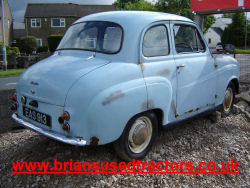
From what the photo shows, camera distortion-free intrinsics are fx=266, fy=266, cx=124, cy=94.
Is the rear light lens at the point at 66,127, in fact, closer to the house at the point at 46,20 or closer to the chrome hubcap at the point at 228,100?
the chrome hubcap at the point at 228,100

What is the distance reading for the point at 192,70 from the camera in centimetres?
414

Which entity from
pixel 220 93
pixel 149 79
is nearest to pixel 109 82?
pixel 149 79

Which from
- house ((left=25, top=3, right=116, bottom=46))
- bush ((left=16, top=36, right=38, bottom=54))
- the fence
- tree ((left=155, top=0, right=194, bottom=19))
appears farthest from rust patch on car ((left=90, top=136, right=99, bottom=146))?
tree ((left=155, top=0, right=194, bottom=19))

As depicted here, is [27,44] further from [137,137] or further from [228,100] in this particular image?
[137,137]

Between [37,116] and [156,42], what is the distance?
1.90 m

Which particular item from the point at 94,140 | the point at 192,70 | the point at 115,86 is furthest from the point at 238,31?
the point at 94,140

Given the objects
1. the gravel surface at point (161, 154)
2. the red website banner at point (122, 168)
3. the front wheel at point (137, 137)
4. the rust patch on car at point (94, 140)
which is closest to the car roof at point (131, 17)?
the front wheel at point (137, 137)

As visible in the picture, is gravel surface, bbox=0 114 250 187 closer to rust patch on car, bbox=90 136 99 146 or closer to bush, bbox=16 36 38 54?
rust patch on car, bbox=90 136 99 146

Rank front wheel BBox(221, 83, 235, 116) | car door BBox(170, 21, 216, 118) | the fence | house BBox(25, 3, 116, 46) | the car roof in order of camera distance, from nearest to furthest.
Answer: the car roof → car door BBox(170, 21, 216, 118) → front wheel BBox(221, 83, 235, 116) → the fence → house BBox(25, 3, 116, 46)

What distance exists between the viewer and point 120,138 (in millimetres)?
3242

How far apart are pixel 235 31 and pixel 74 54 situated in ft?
179

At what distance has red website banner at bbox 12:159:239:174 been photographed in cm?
331

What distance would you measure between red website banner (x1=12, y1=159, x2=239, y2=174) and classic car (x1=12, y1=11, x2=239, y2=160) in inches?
6.4

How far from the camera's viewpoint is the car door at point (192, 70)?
13.1 ft
